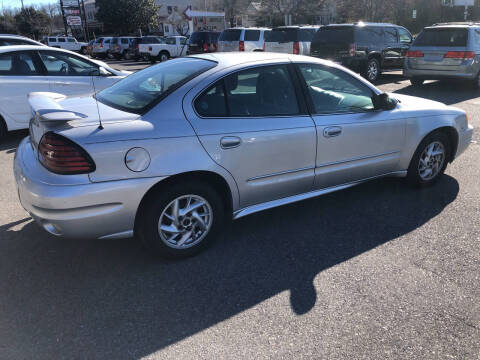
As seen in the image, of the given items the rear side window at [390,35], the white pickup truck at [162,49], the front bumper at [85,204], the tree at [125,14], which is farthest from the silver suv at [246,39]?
the tree at [125,14]

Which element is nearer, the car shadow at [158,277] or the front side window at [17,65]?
the car shadow at [158,277]

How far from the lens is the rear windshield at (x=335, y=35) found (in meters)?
12.7

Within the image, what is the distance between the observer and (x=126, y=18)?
48.7 meters

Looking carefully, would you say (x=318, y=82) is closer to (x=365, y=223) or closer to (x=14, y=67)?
(x=365, y=223)

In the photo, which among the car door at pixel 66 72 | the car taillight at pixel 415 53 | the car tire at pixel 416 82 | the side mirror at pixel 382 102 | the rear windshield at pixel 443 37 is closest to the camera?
the side mirror at pixel 382 102

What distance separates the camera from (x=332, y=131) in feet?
12.7

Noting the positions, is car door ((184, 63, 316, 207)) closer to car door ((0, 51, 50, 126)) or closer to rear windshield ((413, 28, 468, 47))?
car door ((0, 51, 50, 126))

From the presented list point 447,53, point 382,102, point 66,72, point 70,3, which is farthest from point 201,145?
point 70,3

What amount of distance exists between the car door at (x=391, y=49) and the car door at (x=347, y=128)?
10204mm

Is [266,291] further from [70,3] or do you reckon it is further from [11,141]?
[70,3]

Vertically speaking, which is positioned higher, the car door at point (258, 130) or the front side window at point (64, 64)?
the front side window at point (64, 64)

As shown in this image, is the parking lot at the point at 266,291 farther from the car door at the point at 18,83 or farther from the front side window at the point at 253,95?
the car door at the point at 18,83

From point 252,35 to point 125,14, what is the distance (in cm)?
3562

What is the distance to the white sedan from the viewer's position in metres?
6.82
